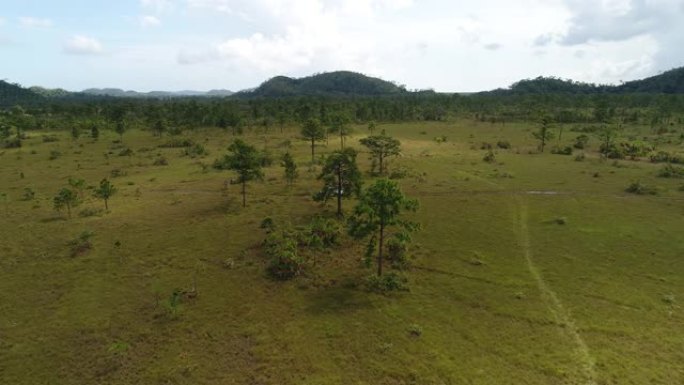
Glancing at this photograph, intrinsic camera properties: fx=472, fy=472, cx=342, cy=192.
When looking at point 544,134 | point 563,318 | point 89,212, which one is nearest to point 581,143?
point 544,134

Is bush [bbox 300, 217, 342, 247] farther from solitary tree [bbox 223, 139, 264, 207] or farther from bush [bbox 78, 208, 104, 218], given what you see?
bush [bbox 78, 208, 104, 218]

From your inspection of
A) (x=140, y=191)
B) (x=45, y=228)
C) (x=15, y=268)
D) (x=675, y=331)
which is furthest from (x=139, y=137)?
(x=675, y=331)

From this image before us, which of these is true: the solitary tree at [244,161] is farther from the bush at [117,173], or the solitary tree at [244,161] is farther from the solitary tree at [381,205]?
the bush at [117,173]

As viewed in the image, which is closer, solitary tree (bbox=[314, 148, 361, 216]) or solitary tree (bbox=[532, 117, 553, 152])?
solitary tree (bbox=[314, 148, 361, 216])

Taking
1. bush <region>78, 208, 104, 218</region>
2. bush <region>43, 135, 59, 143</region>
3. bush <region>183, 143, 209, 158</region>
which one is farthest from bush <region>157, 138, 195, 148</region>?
bush <region>78, 208, 104, 218</region>

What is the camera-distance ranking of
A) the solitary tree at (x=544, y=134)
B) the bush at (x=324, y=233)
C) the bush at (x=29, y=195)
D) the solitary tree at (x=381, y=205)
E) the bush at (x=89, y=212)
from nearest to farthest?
1. the solitary tree at (x=381, y=205)
2. the bush at (x=324, y=233)
3. the bush at (x=89, y=212)
4. the bush at (x=29, y=195)
5. the solitary tree at (x=544, y=134)

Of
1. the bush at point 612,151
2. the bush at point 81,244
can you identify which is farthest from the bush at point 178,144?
the bush at point 612,151
